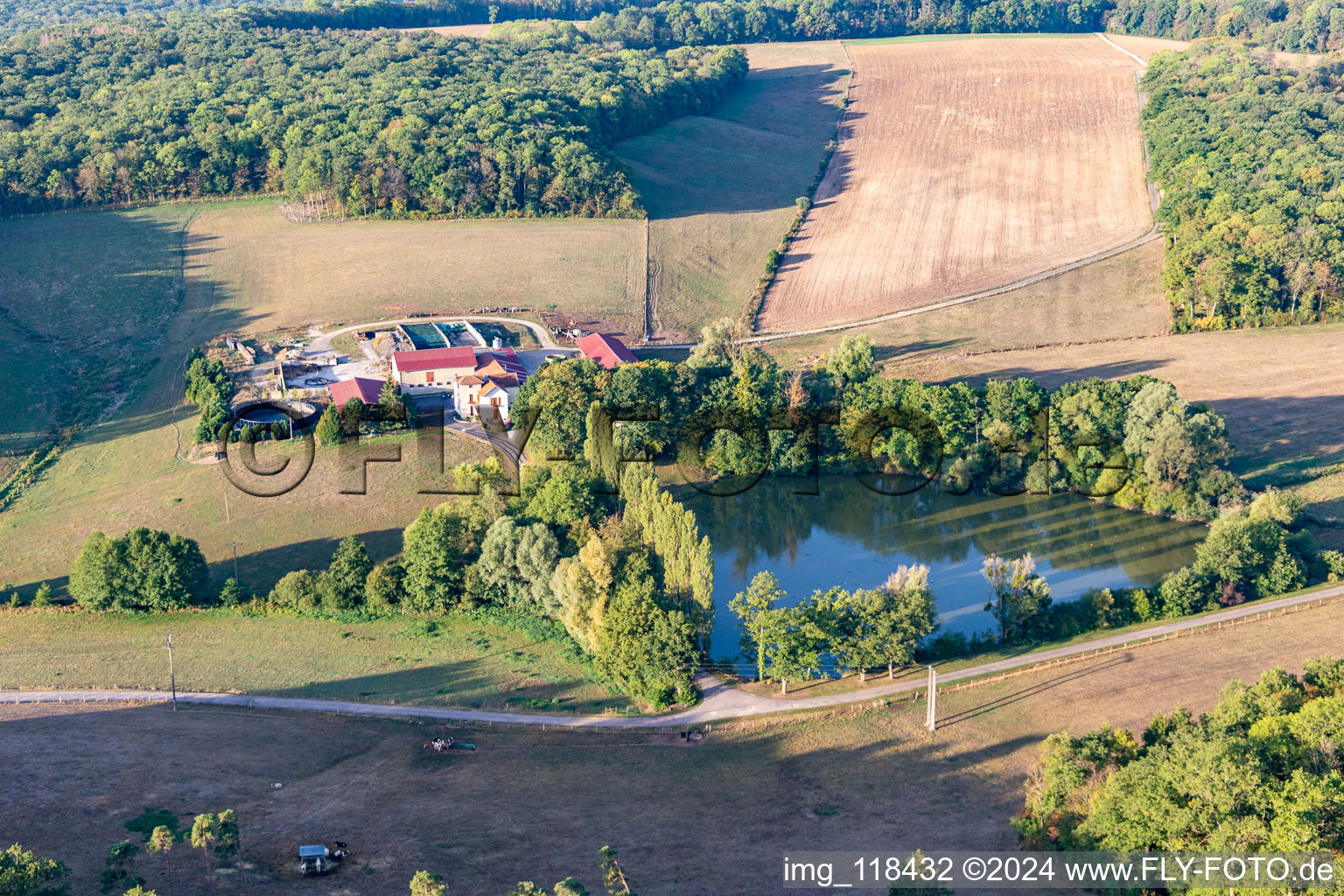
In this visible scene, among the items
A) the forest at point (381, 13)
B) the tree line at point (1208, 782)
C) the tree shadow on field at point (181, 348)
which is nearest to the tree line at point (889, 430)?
the tree shadow on field at point (181, 348)

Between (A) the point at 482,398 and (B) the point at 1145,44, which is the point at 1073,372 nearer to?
(A) the point at 482,398

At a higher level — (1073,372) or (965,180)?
(965,180)

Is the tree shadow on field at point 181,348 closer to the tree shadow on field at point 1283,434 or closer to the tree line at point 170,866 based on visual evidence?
the tree line at point 170,866

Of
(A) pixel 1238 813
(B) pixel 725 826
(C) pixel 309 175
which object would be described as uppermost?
(C) pixel 309 175

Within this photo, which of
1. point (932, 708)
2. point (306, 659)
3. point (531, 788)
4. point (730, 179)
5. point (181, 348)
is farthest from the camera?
point (730, 179)

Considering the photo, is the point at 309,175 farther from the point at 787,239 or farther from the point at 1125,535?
the point at 1125,535

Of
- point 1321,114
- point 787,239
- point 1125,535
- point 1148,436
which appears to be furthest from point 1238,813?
point 1321,114

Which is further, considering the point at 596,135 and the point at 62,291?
the point at 596,135

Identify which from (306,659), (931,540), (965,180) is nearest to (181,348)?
(306,659)
